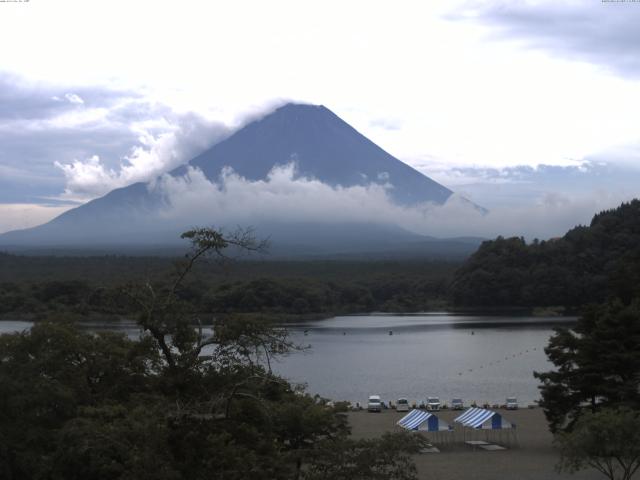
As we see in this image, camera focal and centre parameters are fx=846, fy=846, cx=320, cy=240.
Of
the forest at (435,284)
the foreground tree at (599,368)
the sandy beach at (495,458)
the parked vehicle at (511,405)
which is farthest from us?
the forest at (435,284)

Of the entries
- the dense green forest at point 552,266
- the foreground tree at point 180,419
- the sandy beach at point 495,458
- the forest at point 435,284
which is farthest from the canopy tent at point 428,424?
the dense green forest at point 552,266

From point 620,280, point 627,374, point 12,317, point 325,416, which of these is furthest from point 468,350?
point 12,317

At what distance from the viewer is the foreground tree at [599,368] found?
1503 centimetres

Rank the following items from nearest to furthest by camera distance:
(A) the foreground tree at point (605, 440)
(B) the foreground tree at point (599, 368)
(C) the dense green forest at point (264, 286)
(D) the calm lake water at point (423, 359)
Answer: (A) the foreground tree at point (605, 440) → (B) the foreground tree at point (599, 368) → (D) the calm lake water at point (423, 359) → (C) the dense green forest at point (264, 286)

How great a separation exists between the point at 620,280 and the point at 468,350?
12.7m

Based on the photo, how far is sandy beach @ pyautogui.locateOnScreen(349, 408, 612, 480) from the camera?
13.9 meters

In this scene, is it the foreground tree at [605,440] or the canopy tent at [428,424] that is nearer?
the foreground tree at [605,440]

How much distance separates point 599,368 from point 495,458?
2.49m

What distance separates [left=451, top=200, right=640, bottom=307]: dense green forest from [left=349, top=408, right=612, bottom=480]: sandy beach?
4005 centimetres

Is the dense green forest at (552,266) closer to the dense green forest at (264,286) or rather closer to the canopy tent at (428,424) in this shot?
the dense green forest at (264,286)

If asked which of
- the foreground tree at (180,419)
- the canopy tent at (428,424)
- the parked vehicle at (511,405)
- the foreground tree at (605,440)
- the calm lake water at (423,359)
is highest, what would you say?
the foreground tree at (180,419)

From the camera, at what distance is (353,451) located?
730cm

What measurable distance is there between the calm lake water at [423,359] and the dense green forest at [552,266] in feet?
25.2

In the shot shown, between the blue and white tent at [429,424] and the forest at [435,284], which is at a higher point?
the forest at [435,284]
